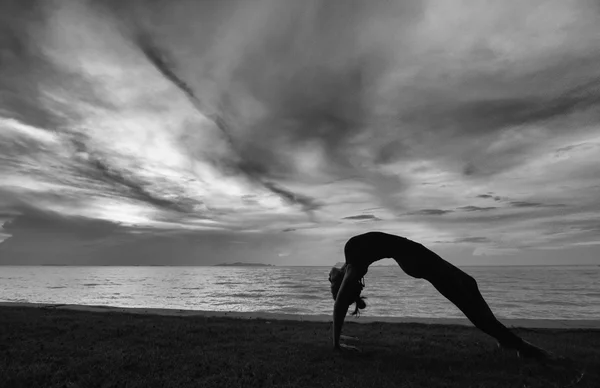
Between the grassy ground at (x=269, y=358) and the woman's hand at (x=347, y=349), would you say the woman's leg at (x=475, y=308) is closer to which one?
the grassy ground at (x=269, y=358)

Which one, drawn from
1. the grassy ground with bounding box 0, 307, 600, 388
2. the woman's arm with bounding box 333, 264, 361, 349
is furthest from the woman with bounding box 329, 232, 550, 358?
the grassy ground with bounding box 0, 307, 600, 388

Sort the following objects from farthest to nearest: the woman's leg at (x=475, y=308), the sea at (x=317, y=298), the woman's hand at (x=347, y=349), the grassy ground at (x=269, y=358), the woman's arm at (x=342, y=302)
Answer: the sea at (x=317, y=298) → the woman's arm at (x=342, y=302) → the woman's hand at (x=347, y=349) → the woman's leg at (x=475, y=308) → the grassy ground at (x=269, y=358)

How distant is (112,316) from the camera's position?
15.7 metres

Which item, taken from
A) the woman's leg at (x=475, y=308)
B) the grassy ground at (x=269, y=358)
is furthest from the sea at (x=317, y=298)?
the woman's leg at (x=475, y=308)

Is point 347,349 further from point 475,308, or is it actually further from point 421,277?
point 475,308

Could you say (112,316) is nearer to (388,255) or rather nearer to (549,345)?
(388,255)

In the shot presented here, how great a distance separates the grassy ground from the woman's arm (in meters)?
0.51

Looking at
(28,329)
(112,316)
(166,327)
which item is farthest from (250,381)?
(112,316)

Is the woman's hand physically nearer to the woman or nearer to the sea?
the woman

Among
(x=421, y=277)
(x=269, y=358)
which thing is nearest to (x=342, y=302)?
(x=421, y=277)

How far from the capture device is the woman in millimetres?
8156

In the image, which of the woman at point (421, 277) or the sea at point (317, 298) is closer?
the woman at point (421, 277)

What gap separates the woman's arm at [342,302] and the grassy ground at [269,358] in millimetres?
514

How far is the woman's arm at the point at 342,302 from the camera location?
8.74 metres
